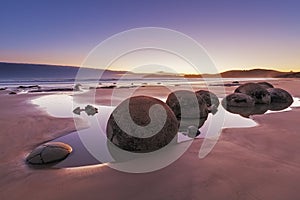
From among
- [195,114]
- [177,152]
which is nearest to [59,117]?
[195,114]

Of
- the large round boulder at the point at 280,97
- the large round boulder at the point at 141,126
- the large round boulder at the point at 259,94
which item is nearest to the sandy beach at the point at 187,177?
the large round boulder at the point at 141,126

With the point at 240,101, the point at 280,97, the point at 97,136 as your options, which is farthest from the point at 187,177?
the point at 280,97

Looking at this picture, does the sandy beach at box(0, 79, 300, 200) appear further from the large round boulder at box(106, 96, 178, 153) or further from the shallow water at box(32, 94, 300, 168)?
the large round boulder at box(106, 96, 178, 153)

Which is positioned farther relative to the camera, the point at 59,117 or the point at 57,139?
the point at 59,117

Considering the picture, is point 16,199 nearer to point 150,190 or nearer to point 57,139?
point 150,190

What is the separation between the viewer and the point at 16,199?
3.46m

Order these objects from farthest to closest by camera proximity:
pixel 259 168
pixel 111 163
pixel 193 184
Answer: pixel 111 163, pixel 259 168, pixel 193 184

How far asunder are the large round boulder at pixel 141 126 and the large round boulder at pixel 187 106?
3437 millimetres

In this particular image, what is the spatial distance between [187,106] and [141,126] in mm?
4484

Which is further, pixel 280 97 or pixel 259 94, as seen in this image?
pixel 280 97

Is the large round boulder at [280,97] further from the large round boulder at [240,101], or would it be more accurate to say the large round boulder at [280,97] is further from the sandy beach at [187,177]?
the sandy beach at [187,177]

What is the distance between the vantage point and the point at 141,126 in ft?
18.6

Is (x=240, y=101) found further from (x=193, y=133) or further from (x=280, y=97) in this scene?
(x=193, y=133)

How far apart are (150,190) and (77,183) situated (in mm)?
1218
